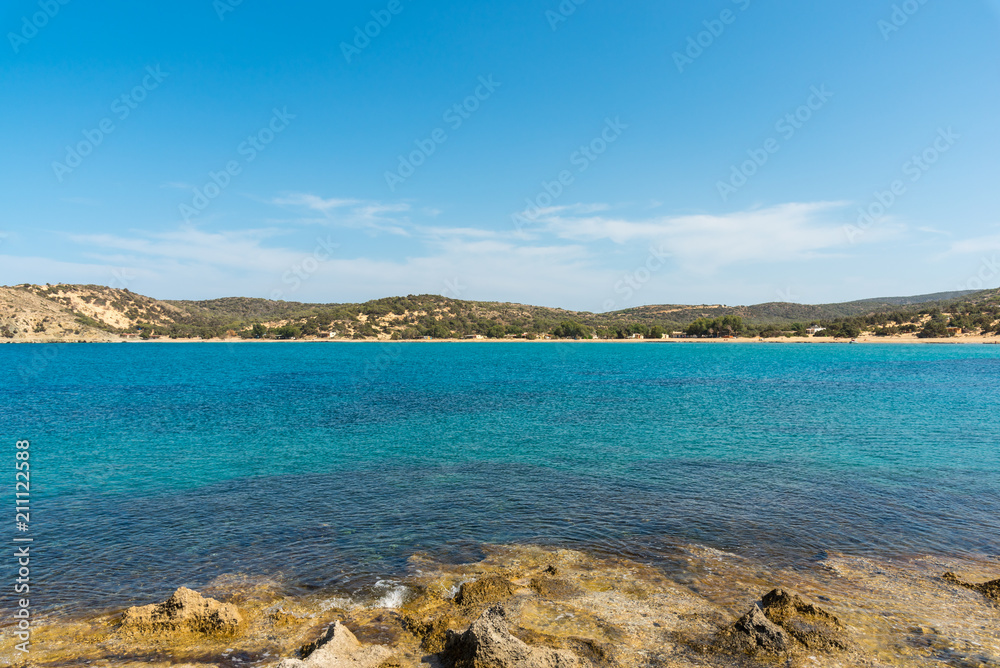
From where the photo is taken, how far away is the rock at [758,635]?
912cm

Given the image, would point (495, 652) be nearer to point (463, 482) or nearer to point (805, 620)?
point (805, 620)

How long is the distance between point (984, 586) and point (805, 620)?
5.06 metres

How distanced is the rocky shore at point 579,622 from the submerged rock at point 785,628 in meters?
0.03

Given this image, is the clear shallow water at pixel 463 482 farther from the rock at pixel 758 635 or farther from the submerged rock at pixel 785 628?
the rock at pixel 758 635

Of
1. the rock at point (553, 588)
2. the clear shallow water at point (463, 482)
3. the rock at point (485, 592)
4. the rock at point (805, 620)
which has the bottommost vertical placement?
the clear shallow water at point (463, 482)

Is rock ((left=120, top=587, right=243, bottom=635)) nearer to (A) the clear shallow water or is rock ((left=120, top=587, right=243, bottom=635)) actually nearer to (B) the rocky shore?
(B) the rocky shore

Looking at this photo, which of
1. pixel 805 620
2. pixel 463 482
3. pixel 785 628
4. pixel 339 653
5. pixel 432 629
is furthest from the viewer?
pixel 463 482

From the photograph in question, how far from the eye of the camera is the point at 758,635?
9273 mm

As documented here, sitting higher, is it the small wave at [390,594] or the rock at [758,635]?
the rock at [758,635]

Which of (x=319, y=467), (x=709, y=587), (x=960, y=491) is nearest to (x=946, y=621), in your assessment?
(x=709, y=587)

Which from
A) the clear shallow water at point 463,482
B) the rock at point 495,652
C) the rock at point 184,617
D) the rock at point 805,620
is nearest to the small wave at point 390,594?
the clear shallow water at point 463,482

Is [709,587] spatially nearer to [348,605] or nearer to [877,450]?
[348,605]

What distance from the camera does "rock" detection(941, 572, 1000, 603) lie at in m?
11.1

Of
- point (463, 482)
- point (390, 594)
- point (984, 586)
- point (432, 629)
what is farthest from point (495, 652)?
point (463, 482)
